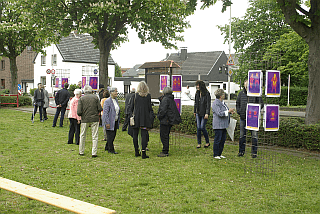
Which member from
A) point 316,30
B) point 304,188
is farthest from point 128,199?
point 316,30

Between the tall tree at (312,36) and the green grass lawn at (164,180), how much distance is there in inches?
79.5

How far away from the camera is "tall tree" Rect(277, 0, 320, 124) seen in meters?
9.68

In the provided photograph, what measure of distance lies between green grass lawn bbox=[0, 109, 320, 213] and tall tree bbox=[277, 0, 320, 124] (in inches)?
79.5

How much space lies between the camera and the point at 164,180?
6266mm

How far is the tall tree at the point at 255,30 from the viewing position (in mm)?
32406

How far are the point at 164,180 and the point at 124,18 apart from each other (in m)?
12.6

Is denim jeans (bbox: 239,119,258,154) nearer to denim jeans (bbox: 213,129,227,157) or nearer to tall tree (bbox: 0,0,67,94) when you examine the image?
denim jeans (bbox: 213,129,227,157)

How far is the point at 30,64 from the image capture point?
5897 centimetres

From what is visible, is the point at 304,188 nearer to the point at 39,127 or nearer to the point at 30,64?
the point at 39,127

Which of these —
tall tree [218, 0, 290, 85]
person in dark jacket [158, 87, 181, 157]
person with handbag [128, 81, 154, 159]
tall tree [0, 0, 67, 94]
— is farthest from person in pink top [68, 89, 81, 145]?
tall tree [218, 0, 290, 85]

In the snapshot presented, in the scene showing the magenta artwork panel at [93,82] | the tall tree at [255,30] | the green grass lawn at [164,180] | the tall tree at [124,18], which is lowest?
the green grass lawn at [164,180]

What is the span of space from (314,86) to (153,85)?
37.2 feet

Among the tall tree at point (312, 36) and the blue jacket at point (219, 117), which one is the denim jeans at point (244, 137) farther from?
the tall tree at point (312, 36)

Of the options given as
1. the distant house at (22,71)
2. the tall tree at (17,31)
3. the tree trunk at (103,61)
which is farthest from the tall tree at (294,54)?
the distant house at (22,71)
